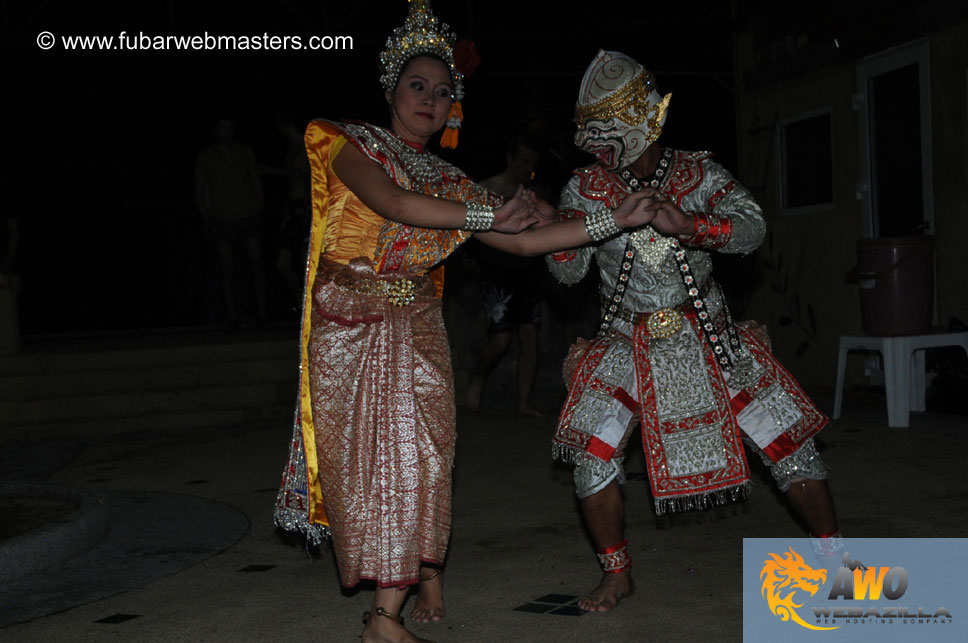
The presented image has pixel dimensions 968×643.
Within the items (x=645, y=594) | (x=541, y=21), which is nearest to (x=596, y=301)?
(x=541, y=21)

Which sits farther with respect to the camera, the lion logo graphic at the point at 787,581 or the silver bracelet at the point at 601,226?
the silver bracelet at the point at 601,226

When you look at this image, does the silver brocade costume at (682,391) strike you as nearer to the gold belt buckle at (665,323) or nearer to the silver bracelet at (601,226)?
the gold belt buckle at (665,323)

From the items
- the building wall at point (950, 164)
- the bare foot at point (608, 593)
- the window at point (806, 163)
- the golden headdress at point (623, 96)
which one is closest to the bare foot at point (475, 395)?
the window at point (806, 163)

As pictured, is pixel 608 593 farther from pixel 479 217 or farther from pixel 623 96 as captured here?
pixel 623 96

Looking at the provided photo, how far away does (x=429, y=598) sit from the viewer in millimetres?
3957

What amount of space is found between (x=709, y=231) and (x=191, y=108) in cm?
1400

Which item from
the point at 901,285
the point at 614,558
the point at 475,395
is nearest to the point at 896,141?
the point at 901,285

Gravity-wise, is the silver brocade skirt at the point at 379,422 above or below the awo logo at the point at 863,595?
above

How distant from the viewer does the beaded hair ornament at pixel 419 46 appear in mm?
3682

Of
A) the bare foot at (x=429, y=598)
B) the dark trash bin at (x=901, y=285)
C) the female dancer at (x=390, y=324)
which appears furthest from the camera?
the dark trash bin at (x=901, y=285)

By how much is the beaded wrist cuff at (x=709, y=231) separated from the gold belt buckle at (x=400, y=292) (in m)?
0.89

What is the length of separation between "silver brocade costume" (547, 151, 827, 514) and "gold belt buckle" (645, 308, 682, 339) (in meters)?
0.01

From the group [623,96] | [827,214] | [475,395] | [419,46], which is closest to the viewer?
[419,46]

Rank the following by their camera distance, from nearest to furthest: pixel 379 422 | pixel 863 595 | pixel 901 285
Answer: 1. pixel 863 595
2. pixel 379 422
3. pixel 901 285
